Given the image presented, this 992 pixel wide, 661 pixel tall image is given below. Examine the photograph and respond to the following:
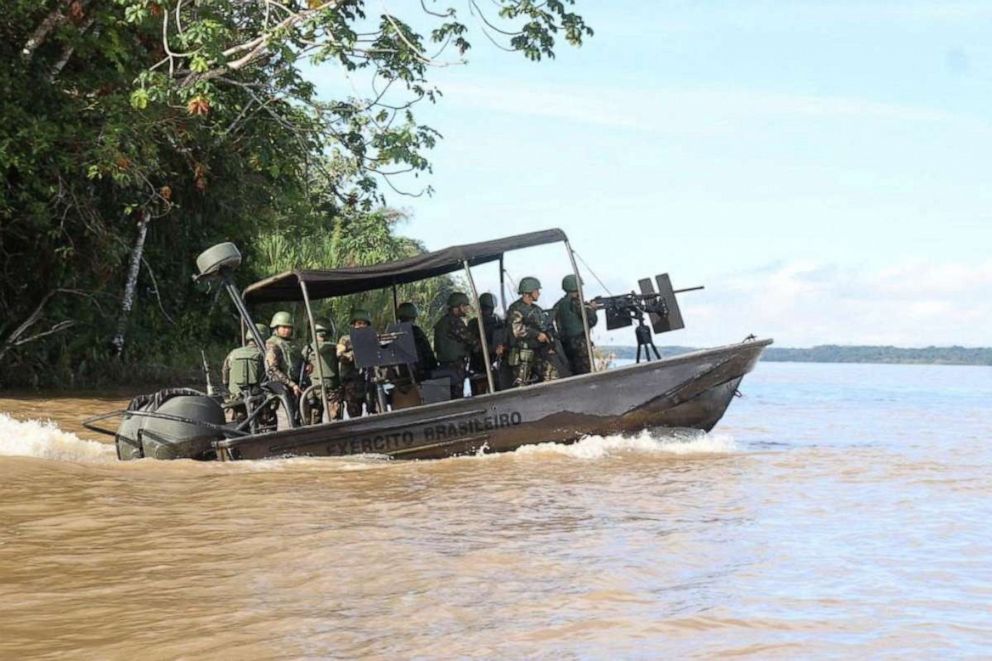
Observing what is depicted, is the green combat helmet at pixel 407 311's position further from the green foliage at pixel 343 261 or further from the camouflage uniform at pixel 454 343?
the green foliage at pixel 343 261

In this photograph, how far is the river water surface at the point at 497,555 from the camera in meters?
6.14

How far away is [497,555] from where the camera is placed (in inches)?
323

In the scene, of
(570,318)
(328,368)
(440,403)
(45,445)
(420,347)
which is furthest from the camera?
(420,347)

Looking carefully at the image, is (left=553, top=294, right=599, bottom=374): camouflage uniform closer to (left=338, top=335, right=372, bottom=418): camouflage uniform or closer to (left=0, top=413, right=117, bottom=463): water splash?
(left=338, top=335, right=372, bottom=418): camouflage uniform

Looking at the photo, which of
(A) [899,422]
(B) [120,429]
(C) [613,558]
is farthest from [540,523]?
(A) [899,422]

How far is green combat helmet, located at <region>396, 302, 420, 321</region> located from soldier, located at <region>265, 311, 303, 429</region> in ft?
4.39

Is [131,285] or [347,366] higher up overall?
[131,285]

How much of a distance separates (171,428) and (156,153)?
27.3 feet

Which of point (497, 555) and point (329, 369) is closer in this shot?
point (497, 555)

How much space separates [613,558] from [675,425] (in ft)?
19.6

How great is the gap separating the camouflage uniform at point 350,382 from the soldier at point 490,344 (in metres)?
1.41

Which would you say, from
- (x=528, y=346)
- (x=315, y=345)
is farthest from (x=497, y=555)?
(x=528, y=346)

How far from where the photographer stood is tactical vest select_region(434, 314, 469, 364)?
14.2 metres

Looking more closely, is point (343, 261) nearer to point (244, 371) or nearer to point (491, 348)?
point (491, 348)
